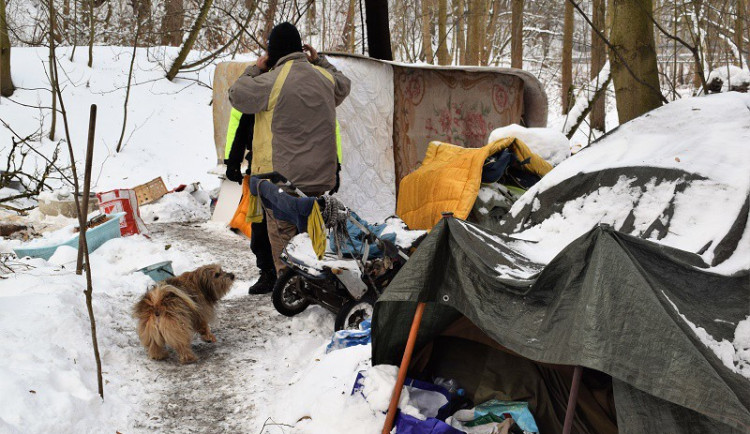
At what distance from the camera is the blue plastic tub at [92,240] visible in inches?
267

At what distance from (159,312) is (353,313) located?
1369 millimetres

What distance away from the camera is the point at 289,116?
17.9 feet

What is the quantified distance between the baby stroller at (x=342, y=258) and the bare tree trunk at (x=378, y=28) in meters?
4.41

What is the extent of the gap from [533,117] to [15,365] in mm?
7181

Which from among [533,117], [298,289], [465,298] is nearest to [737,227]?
[465,298]

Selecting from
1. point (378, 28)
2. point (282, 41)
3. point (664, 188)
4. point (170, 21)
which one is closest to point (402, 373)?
point (664, 188)

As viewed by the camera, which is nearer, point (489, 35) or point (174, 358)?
point (174, 358)

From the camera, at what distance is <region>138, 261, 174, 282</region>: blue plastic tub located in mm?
6293

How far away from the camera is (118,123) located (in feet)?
47.5

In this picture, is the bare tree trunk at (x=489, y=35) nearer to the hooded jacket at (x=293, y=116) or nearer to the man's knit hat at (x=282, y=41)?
the man's knit hat at (x=282, y=41)

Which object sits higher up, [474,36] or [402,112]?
[474,36]

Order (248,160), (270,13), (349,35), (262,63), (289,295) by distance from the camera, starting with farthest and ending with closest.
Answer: (349,35) → (270,13) → (248,160) → (262,63) → (289,295)

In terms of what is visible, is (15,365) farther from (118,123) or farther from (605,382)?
(118,123)

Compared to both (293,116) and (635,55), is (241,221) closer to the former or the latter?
(293,116)
